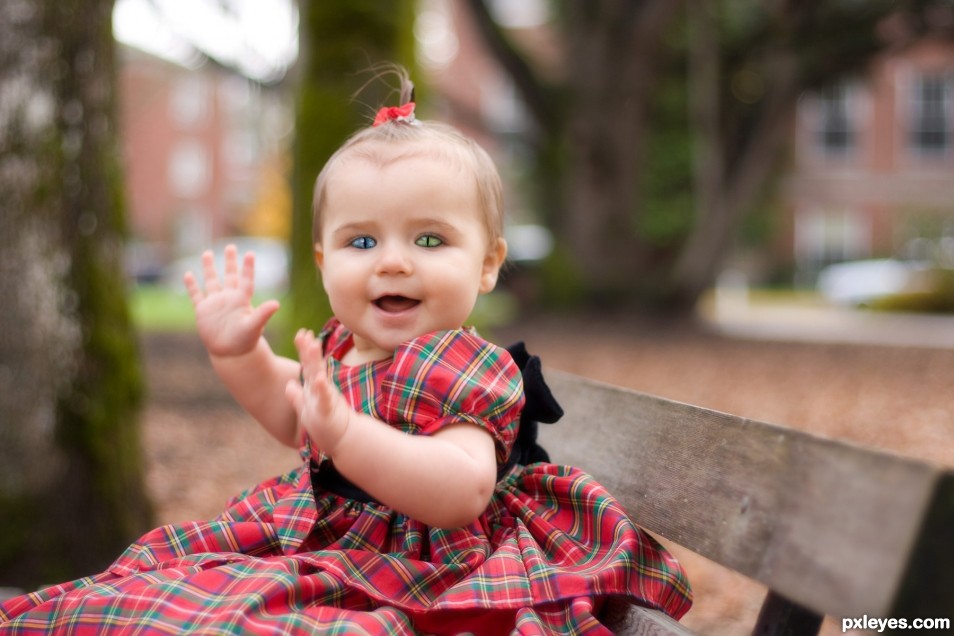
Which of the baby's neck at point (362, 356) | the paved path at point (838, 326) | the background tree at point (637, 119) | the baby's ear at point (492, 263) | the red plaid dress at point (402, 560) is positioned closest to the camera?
the red plaid dress at point (402, 560)

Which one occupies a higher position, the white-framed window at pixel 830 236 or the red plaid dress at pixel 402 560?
the white-framed window at pixel 830 236

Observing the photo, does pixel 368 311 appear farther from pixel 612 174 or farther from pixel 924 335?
pixel 924 335

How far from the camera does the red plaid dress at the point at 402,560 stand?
1.63m

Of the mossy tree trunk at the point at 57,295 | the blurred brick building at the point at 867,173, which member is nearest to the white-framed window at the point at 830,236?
the blurred brick building at the point at 867,173

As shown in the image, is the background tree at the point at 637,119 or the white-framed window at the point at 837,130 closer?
the background tree at the point at 637,119

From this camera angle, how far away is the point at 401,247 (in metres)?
1.94

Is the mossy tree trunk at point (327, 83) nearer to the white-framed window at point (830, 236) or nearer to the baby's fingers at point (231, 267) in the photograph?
the baby's fingers at point (231, 267)

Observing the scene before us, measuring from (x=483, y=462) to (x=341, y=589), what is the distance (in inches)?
12.9

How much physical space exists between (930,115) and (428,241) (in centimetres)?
3855

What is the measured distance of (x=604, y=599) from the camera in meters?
1.83

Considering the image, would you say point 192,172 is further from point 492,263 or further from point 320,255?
point 492,263

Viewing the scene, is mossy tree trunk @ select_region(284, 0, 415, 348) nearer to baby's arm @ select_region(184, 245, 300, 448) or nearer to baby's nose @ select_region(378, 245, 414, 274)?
baby's arm @ select_region(184, 245, 300, 448)

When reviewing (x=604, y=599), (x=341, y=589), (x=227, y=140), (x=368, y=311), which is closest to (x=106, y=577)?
(x=341, y=589)

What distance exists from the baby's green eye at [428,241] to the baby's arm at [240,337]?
0.40 m
